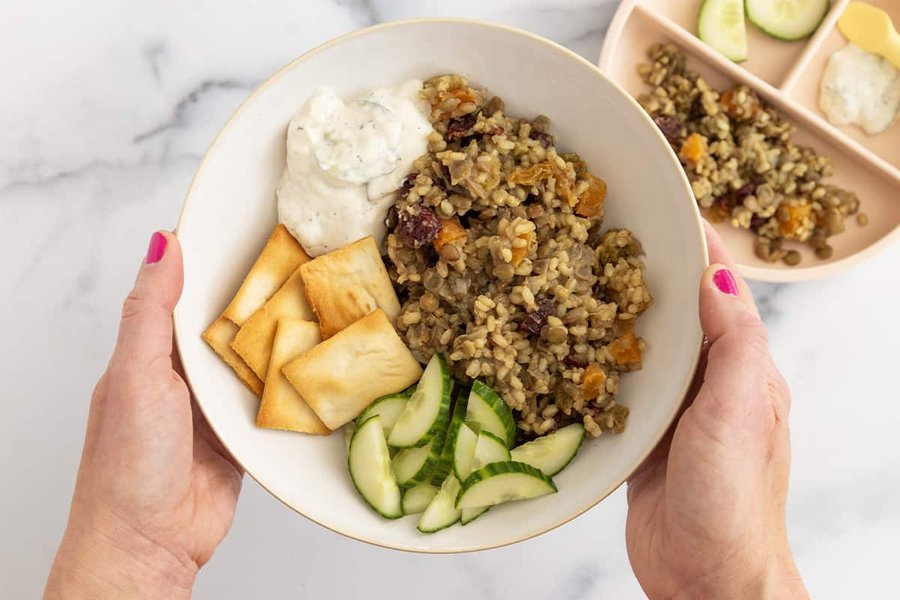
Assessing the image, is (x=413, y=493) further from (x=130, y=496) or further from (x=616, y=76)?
(x=616, y=76)

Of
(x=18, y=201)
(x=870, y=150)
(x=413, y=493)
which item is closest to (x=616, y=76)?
(x=870, y=150)

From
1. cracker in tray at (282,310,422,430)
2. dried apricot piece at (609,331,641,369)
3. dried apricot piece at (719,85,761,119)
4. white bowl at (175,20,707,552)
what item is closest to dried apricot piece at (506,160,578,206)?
white bowl at (175,20,707,552)

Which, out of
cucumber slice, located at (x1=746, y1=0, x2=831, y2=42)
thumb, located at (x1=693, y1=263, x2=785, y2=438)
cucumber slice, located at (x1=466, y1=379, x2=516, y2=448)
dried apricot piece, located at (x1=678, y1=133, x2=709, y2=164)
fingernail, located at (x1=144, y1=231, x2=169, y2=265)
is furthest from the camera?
cucumber slice, located at (x1=746, y1=0, x2=831, y2=42)

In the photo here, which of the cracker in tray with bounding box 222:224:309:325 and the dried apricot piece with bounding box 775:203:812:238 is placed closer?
the cracker in tray with bounding box 222:224:309:325

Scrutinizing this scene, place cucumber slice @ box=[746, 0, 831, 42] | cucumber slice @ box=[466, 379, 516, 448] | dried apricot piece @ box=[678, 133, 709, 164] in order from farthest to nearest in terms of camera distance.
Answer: cucumber slice @ box=[746, 0, 831, 42], dried apricot piece @ box=[678, 133, 709, 164], cucumber slice @ box=[466, 379, 516, 448]

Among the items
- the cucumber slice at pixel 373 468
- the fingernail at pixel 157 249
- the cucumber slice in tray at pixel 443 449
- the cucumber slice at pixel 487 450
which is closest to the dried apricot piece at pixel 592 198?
the cucumber slice in tray at pixel 443 449

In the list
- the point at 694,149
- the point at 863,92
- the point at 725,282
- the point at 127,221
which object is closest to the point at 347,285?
the point at 725,282

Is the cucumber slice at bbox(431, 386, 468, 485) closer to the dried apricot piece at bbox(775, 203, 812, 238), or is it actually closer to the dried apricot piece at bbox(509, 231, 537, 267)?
the dried apricot piece at bbox(509, 231, 537, 267)

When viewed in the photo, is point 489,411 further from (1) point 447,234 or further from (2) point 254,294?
(2) point 254,294
